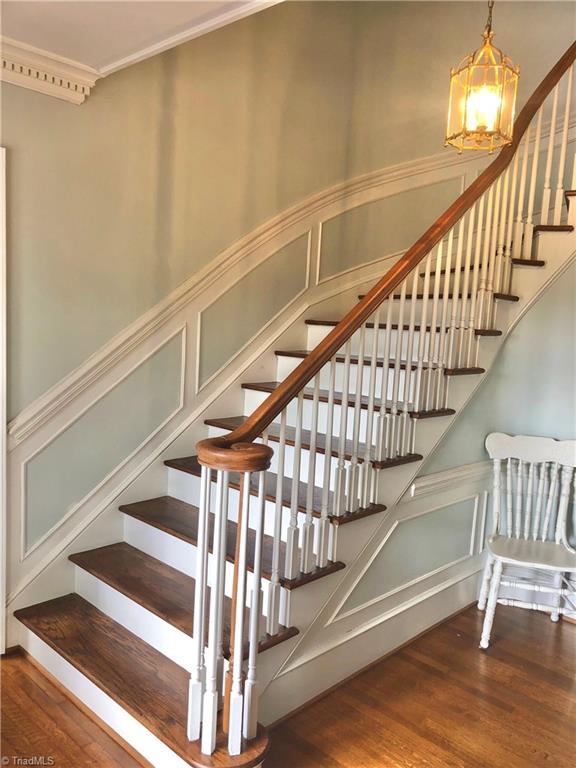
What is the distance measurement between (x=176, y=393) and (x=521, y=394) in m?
1.99

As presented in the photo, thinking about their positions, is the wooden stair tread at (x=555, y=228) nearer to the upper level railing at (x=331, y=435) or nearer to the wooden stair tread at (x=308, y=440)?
the upper level railing at (x=331, y=435)

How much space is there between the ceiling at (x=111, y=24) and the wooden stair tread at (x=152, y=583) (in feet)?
7.09

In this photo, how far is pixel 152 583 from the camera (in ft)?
8.18

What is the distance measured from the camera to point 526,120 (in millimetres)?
3020

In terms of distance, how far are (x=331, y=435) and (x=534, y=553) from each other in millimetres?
1407

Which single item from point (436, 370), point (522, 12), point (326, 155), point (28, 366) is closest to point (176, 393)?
point (28, 366)

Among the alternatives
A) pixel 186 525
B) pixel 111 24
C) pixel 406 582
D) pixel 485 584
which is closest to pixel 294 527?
pixel 186 525

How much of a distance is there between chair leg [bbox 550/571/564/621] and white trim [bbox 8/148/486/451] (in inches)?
88.8

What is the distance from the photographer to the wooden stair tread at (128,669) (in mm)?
1823

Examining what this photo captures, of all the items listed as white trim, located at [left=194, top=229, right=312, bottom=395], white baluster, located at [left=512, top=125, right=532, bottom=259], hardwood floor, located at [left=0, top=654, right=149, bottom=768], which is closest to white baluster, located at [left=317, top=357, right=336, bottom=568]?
hardwood floor, located at [left=0, top=654, right=149, bottom=768]

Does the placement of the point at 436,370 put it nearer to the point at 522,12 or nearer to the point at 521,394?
the point at 521,394

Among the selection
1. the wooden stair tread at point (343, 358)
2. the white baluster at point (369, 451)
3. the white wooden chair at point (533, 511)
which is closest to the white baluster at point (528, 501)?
the white wooden chair at point (533, 511)

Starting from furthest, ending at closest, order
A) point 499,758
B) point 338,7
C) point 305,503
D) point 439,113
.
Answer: point 439,113
point 338,7
point 305,503
point 499,758

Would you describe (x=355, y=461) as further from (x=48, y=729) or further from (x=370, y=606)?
(x=48, y=729)
